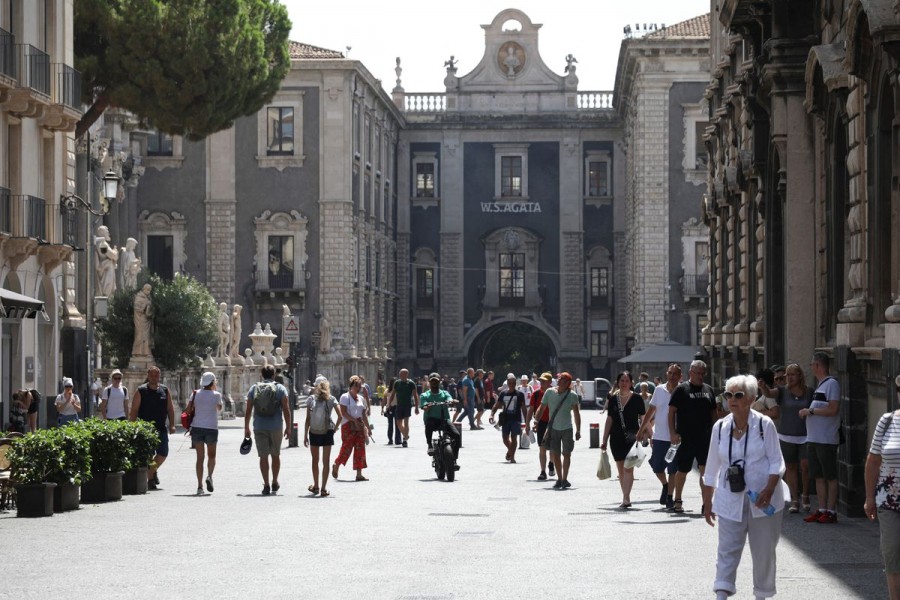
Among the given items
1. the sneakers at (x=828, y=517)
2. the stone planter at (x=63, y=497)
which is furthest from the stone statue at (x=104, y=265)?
the sneakers at (x=828, y=517)

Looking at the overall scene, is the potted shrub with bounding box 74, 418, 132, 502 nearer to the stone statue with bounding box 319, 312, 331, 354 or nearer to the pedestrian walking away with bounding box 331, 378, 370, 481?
the pedestrian walking away with bounding box 331, 378, 370, 481

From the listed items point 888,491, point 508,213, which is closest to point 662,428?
point 888,491

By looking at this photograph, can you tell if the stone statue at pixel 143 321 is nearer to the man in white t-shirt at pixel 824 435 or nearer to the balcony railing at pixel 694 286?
the man in white t-shirt at pixel 824 435

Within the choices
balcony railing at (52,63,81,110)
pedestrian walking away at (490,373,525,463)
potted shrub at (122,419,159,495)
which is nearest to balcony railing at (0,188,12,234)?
balcony railing at (52,63,81,110)

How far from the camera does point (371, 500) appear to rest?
824 inches

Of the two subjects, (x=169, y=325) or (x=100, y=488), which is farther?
Result: (x=169, y=325)

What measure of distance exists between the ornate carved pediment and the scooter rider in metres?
7.09

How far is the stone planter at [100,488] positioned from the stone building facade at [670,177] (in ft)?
144

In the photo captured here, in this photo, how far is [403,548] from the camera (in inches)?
592

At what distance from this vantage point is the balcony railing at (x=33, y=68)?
28.9m

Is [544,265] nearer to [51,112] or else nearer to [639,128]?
[639,128]

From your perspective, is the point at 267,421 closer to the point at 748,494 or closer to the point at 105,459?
the point at 105,459

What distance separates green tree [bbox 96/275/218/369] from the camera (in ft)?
147

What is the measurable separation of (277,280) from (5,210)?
35.9m
